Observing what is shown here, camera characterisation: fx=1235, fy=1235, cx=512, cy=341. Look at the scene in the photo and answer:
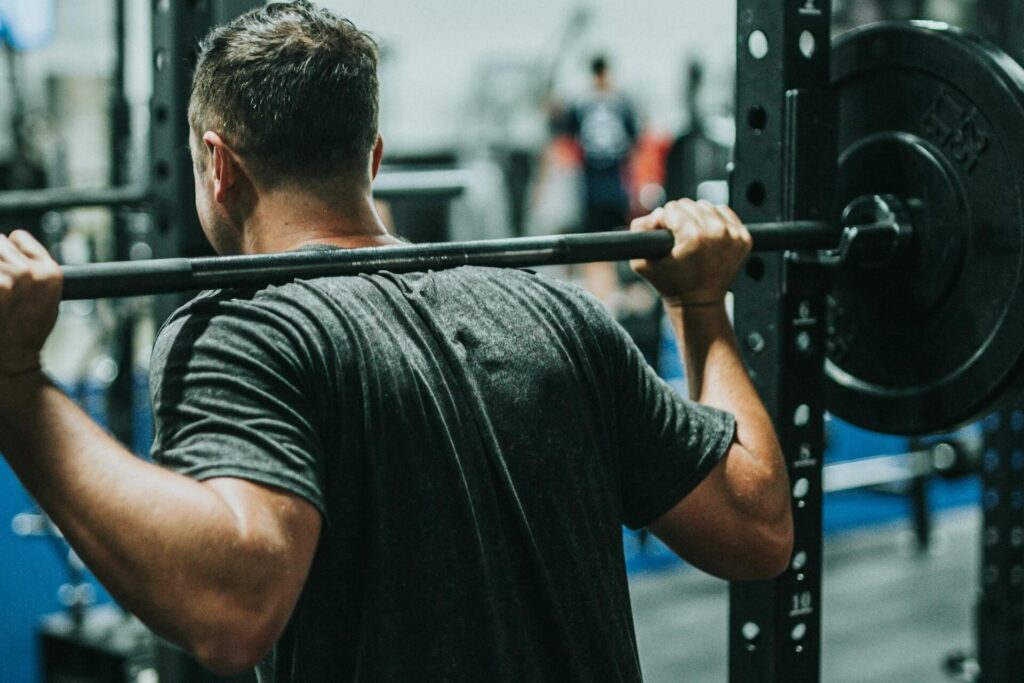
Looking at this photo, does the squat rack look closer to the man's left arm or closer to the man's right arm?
the man's right arm

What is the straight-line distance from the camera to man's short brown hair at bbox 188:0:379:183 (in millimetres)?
1174

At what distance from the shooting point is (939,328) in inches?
63.2

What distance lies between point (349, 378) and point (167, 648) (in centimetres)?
95

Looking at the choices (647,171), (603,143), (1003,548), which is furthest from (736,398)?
(647,171)

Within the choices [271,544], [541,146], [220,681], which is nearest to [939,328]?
[271,544]

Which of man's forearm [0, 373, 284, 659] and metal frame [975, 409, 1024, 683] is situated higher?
man's forearm [0, 373, 284, 659]

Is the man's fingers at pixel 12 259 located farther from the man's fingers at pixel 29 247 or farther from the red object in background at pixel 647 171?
the red object in background at pixel 647 171

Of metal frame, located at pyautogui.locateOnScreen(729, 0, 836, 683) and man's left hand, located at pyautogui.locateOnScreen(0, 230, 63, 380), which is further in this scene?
metal frame, located at pyautogui.locateOnScreen(729, 0, 836, 683)

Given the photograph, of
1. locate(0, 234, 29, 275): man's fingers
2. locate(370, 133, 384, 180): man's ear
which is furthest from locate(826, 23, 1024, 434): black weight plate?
locate(0, 234, 29, 275): man's fingers

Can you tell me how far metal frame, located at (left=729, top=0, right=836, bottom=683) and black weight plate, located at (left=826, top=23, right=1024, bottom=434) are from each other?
0.33 ft

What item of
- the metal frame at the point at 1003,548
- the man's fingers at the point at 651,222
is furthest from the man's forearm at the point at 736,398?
the metal frame at the point at 1003,548

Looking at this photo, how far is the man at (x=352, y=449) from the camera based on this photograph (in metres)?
0.99

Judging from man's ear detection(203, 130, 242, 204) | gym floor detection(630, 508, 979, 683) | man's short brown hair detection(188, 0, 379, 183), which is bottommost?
gym floor detection(630, 508, 979, 683)

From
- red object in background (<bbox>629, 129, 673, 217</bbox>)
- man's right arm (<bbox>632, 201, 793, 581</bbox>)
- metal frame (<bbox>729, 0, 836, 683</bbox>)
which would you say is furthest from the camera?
red object in background (<bbox>629, 129, 673, 217</bbox>)
